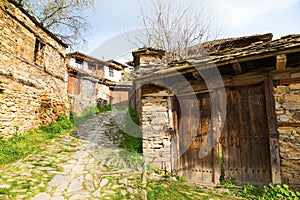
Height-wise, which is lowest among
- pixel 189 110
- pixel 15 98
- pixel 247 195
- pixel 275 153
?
pixel 247 195

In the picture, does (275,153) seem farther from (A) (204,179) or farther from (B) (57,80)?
(B) (57,80)

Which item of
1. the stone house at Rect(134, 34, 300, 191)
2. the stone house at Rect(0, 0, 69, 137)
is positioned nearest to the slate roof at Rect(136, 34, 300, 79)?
the stone house at Rect(134, 34, 300, 191)

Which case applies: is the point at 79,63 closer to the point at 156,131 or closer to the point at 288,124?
the point at 156,131

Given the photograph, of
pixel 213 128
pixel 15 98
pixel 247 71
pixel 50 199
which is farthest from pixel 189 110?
pixel 15 98

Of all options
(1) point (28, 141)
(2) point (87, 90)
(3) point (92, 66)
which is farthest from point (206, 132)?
(3) point (92, 66)

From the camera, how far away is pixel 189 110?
476 cm

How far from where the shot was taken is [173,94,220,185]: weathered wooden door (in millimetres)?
4336

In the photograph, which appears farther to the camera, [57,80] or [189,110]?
[57,80]

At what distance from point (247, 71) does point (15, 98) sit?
702cm

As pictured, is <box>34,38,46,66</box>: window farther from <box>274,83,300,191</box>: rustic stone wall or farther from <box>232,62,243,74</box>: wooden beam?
<box>274,83,300,191</box>: rustic stone wall

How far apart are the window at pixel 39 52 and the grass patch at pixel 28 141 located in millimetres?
2730

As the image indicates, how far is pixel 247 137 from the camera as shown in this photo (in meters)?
4.11

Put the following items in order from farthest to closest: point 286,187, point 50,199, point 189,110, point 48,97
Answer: point 48,97 < point 189,110 < point 286,187 < point 50,199

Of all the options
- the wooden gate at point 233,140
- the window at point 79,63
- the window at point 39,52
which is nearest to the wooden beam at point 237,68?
the wooden gate at point 233,140
